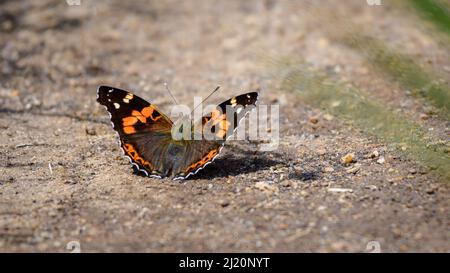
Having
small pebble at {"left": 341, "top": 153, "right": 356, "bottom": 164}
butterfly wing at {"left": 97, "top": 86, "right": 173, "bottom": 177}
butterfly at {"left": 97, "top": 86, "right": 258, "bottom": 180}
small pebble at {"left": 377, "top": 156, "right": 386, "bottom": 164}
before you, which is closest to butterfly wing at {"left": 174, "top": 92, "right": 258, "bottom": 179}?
butterfly at {"left": 97, "top": 86, "right": 258, "bottom": 180}

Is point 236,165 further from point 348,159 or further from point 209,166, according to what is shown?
point 348,159

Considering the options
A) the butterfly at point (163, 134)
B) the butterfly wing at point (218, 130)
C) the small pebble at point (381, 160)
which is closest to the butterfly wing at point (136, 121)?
the butterfly at point (163, 134)

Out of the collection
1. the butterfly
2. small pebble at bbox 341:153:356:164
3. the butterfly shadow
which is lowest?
the butterfly shadow

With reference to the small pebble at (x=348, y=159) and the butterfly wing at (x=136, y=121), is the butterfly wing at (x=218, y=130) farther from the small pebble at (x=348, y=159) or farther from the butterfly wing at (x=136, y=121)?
the small pebble at (x=348, y=159)

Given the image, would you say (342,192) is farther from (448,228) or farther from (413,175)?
(448,228)

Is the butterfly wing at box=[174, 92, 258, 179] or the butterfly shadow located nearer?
the butterfly wing at box=[174, 92, 258, 179]

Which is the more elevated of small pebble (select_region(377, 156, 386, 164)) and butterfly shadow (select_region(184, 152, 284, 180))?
small pebble (select_region(377, 156, 386, 164))

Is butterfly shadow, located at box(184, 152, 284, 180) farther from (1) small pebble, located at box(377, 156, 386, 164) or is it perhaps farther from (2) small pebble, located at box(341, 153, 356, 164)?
(1) small pebble, located at box(377, 156, 386, 164)

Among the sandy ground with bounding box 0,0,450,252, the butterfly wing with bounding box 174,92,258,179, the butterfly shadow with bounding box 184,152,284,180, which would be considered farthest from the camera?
the butterfly shadow with bounding box 184,152,284,180
